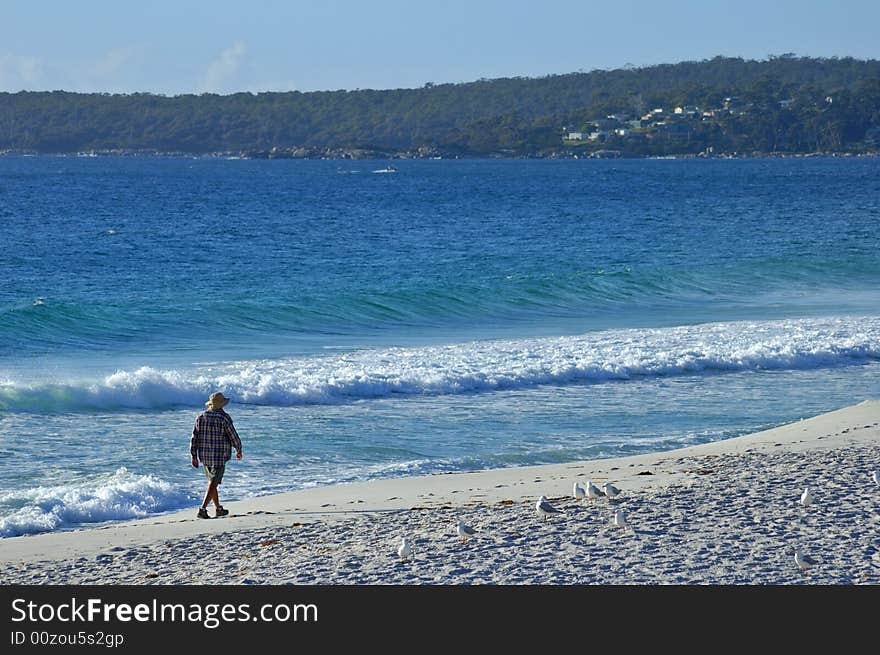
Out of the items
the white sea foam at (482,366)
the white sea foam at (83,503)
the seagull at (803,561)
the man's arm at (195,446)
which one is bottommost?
the white sea foam at (83,503)

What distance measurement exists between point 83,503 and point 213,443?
1.65 meters

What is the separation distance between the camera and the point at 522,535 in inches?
394

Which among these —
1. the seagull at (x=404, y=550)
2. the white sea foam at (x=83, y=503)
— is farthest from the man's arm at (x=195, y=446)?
the seagull at (x=404, y=550)

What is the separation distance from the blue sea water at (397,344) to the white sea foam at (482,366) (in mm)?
60

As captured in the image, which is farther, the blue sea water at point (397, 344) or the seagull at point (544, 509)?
the blue sea water at point (397, 344)

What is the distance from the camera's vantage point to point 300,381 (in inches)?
762

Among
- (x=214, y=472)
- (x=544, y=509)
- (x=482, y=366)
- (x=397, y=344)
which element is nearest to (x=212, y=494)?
(x=214, y=472)

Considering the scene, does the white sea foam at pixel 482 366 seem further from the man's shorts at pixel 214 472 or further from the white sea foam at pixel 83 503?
the man's shorts at pixel 214 472

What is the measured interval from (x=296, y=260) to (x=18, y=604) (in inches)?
1342

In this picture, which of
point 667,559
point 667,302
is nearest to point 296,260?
point 667,302

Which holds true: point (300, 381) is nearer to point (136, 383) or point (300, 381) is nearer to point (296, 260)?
point (136, 383)

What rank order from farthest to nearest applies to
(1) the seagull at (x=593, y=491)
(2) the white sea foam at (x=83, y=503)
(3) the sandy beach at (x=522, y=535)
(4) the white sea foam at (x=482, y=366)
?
(4) the white sea foam at (x=482, y=366)
(2) the white sea foam at (x=83, y=503)
(1) the seagull at (x=593, y=491)
(3) the sandy beach at (x=522, y=535)

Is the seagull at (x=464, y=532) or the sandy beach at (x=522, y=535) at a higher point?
the seagull at (x=464, y=532)

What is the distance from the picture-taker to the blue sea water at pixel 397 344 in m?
15.1
